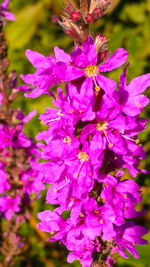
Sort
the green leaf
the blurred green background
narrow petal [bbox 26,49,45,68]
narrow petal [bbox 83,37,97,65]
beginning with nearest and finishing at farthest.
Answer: narrow petal [bbox 83,37,97,65] → narrow petal [bbox 26,49,45,68] → the blurred green background → the green leaf

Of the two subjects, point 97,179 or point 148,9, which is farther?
point 148,9

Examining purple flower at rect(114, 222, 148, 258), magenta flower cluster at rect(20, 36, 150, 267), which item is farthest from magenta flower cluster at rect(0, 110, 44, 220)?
purple flower at rect(114, 222, 148, 258)

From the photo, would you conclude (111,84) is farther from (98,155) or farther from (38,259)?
(38,259)

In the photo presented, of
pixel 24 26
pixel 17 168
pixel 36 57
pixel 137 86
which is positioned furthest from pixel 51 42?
pixel 137 86

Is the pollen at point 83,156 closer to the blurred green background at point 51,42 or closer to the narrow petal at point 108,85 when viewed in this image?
the narrow petal at point 108,85

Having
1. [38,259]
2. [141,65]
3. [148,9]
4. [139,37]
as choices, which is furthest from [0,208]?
[148,9]

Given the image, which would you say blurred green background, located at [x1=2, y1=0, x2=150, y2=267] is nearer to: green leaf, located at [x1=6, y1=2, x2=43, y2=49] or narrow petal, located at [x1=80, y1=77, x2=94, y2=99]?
green leaf, located at [x1=6, y1=2, x2=43, y2=49]
